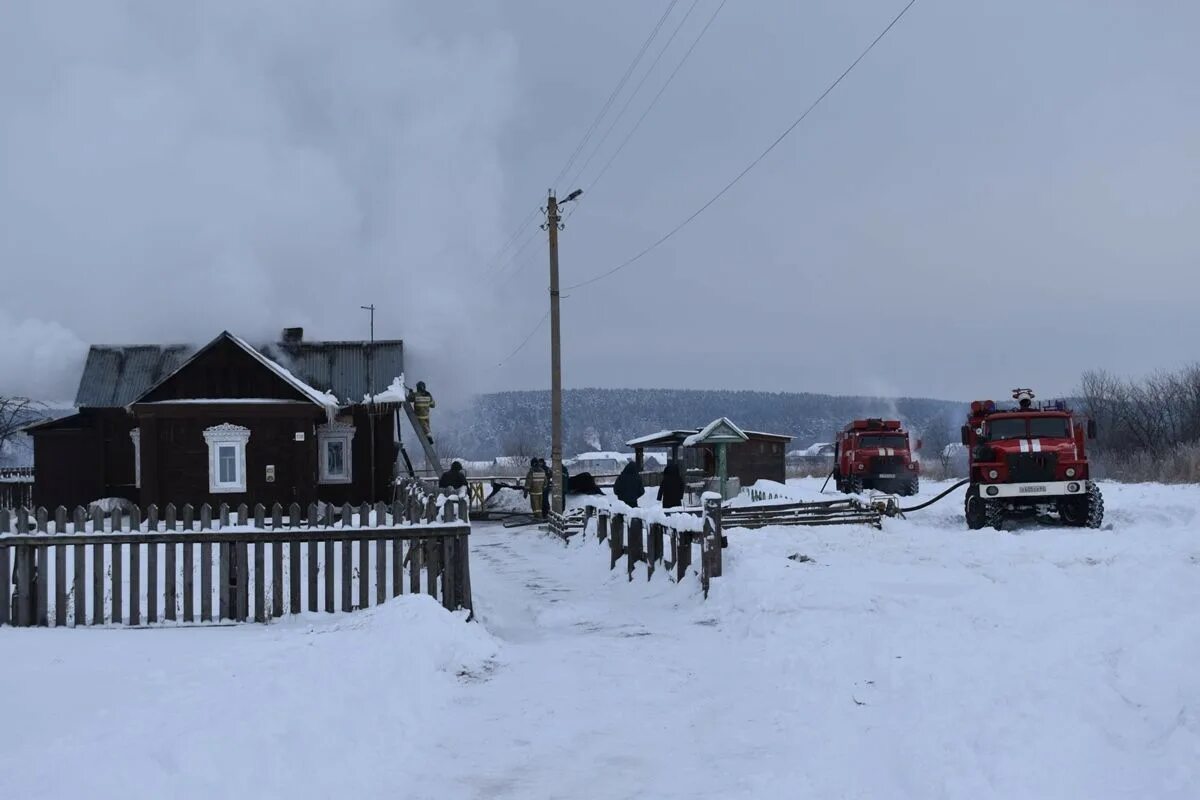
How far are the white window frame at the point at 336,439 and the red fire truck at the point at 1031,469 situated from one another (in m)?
17.0

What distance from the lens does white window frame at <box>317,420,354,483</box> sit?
95.6ft

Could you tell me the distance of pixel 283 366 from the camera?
101ft

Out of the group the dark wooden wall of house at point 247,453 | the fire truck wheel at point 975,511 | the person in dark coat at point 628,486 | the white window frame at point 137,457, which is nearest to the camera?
the person in dark coat at point 628,486

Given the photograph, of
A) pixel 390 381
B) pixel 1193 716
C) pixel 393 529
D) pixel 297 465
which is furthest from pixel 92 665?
pixel 390 381

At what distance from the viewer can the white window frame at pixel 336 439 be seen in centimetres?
2912

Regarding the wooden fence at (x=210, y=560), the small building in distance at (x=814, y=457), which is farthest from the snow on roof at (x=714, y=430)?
the small building in distance at (x=814, y=457)

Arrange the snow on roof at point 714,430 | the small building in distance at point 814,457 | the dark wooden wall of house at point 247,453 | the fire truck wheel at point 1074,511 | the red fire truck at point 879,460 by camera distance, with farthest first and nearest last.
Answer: the small building in distance at point 814,457, the snow on roof at point 714,430, the red fire truck at point 879,460, the dark wooden wall of house at point 247,453, the fire truck wheel at point 1074,511

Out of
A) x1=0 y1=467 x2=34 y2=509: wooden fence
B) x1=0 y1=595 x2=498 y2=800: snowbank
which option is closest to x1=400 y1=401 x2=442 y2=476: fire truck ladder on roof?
x1=0 y1=467 x2=34 y2=509: wooden fence

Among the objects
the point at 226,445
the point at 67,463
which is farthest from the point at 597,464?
the point at 226,445

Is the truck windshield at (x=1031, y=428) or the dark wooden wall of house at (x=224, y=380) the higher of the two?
the dark wooden wall of house at (x=224, y=380)

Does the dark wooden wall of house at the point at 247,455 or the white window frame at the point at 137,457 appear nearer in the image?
the dark wooden wall of house at the point at 247,455

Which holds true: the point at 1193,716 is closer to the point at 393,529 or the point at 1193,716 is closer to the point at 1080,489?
the point at 393,529

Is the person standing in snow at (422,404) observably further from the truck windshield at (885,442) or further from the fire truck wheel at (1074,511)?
the fire truck wheel at (1074,511)

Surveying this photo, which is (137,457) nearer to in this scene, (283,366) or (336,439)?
(283,366)
